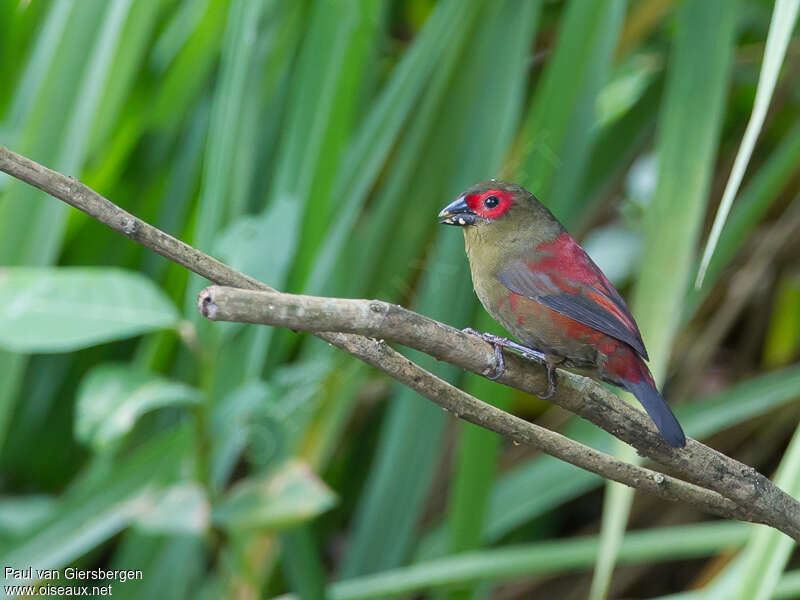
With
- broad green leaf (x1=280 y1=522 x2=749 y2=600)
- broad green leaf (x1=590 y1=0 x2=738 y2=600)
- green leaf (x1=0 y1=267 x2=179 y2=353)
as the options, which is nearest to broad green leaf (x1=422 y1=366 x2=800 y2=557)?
broad green leaf (x1=280 y1=522 x2=749 y2=600)

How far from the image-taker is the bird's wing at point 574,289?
5.50 ft

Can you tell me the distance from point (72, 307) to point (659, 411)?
1.14m

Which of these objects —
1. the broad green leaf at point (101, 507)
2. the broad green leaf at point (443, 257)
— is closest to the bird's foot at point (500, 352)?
the broad green leaf at point (443, 257)

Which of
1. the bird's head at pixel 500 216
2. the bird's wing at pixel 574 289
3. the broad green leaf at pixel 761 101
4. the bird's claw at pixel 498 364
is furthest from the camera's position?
the bird's head at pixel 500 216

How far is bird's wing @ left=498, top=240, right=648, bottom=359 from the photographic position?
168 centimetres

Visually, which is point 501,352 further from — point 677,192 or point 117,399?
point 117,399

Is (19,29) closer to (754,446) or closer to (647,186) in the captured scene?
(647,186)

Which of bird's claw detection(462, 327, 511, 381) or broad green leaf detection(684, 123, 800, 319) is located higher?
broad green leaf detection(684, 123, 800, 319)

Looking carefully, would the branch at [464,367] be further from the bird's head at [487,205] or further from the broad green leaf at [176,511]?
the broad green leaf at [176,511]

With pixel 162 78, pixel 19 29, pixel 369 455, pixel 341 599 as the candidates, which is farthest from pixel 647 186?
pixel 19 29

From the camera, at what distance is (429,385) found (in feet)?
4.09

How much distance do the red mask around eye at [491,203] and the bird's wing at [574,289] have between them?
140 millimetres

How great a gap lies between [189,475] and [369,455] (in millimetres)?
782

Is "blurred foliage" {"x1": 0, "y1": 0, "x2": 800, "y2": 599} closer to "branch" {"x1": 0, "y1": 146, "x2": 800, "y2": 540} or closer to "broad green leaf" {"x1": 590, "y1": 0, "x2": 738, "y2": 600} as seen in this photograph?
"broad green leaf" {"x1": 590, "y1": 0, "x2": 738, "y2": 600}
